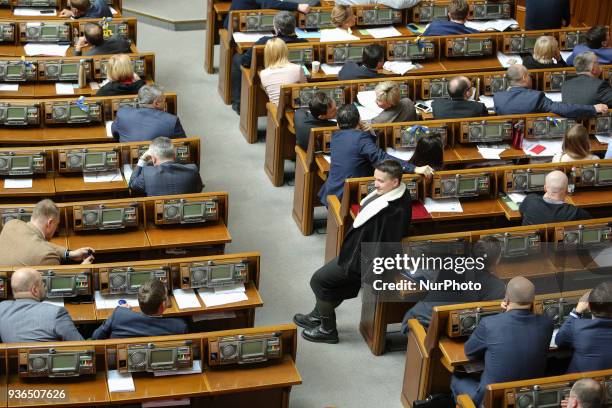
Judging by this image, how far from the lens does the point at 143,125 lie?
8445 mm

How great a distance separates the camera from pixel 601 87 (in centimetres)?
909

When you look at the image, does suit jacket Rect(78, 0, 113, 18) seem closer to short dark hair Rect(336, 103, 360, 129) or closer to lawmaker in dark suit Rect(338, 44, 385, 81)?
lawmaker in dark suit Rect(338, 44, 385, 81)

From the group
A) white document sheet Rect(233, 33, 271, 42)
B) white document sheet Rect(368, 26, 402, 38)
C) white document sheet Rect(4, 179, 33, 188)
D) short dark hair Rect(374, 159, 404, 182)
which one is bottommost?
white document sheet Rect(4, 179, 33, 188)

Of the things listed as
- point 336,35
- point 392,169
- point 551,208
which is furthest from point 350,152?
point 336,35

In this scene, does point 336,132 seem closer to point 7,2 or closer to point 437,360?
point 437,360

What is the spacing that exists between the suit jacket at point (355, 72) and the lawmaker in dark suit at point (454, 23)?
119 cm

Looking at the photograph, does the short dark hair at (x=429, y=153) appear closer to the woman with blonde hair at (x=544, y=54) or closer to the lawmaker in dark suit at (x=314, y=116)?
the lawmaker in dark suit at (x=314, y=116)

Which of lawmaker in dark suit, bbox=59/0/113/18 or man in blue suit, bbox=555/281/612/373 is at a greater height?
lawmaker in dark suit, bbox=59/0/113/18

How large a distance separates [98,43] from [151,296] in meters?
4.06

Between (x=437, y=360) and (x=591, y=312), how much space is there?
0.95 m

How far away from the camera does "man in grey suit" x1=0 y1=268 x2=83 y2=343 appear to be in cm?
624

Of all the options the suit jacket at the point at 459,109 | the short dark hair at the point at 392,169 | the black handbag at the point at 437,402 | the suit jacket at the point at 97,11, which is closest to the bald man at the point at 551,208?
the short dark hair at the point at 392,169

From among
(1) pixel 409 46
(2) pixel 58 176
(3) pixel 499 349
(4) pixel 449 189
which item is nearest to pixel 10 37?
(2) pixel 58 176

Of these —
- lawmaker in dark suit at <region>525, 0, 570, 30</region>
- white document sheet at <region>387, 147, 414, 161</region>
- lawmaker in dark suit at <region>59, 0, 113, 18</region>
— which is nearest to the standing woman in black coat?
white document sheet at <region>387, 147, 414, 161</region>
